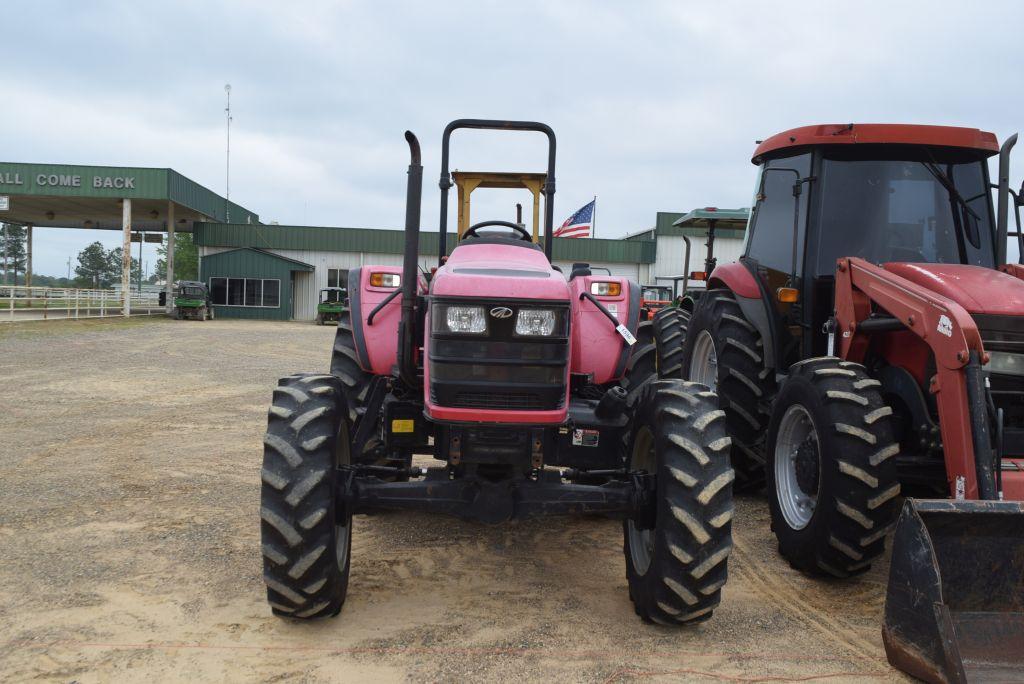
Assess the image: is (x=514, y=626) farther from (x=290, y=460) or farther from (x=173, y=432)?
(x=173, y=432)

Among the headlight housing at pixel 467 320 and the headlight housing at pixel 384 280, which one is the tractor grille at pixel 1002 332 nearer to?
the headlight housing at pixel 467 320

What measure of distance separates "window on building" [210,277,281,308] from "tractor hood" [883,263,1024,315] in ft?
101

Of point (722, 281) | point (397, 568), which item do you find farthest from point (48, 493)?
point (722, 281)

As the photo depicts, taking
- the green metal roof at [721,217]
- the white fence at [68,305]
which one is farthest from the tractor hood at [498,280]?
the white fence at [68,305]

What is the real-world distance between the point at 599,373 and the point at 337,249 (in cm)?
3169

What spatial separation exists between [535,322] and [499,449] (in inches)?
22.8

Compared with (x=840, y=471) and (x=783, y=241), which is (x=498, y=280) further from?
(x=783, y=241)

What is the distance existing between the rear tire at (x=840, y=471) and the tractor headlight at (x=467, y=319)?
5.86 ft

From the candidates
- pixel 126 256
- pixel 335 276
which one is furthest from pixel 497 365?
pixel 335 276

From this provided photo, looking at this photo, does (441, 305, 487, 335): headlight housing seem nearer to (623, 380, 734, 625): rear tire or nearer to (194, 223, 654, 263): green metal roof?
(623, 380, 734, 625): rear tire

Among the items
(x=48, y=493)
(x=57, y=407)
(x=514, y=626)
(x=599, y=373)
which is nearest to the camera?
(x=514, y=626)

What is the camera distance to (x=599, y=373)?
4.20 meters

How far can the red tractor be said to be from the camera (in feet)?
10.1

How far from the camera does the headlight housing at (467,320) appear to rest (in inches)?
132
